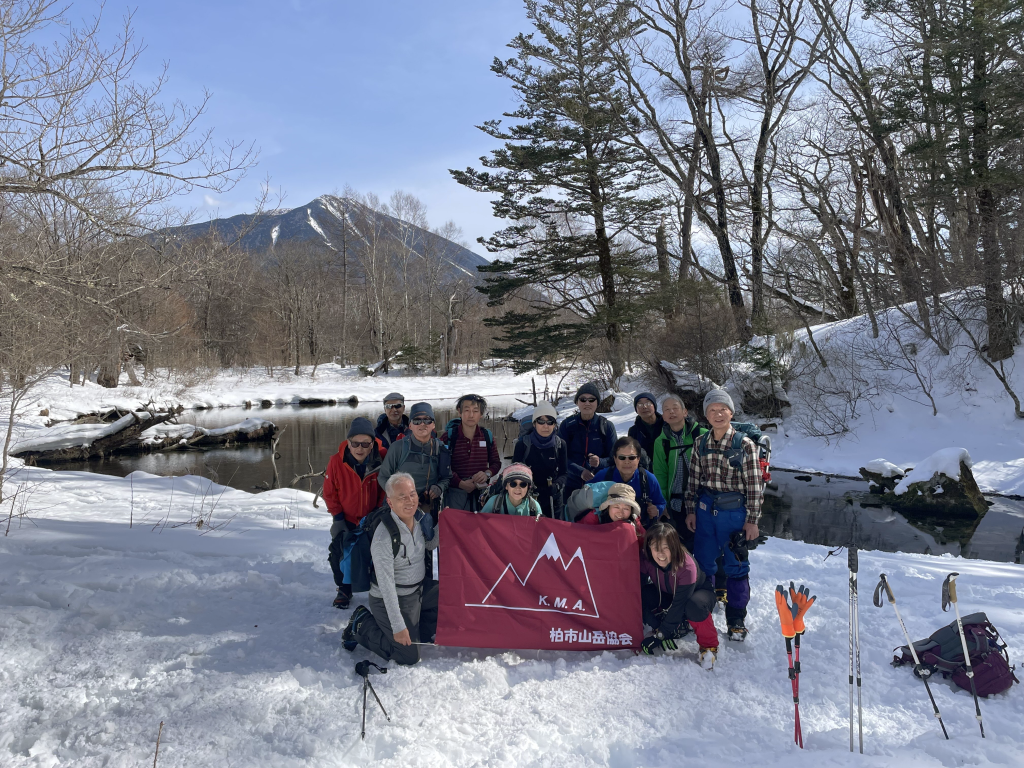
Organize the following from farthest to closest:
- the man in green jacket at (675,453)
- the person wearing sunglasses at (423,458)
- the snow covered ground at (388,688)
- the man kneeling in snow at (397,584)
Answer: the man in green jacket at (675,453) → the person wearing sunglasses at (423,458) → the man kneeling in snow at (397,584) → the snow covered ground at (388,688)

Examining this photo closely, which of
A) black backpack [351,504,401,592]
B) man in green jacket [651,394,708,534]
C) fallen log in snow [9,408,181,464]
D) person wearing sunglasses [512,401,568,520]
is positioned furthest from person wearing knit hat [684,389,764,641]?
fallen log in snow [9,408,181,464]

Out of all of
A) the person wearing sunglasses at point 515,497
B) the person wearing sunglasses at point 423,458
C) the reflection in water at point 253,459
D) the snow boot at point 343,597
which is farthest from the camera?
the reflection in water at point 253,459

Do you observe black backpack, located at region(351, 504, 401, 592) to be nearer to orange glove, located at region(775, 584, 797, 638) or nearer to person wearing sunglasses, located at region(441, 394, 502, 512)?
person wearing sunglasses, located at region(441, 394, 502, 512)

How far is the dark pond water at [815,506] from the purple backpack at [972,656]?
6366 millimetres

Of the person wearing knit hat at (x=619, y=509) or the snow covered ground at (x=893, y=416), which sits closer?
the person wearing knit hat at (x=619, y=509)

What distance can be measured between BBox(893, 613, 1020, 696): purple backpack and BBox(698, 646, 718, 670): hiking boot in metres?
1.31

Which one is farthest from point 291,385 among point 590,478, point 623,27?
point 590,478

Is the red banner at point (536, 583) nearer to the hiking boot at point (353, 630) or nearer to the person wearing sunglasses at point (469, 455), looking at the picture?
the hiking boot at point (353, 630)

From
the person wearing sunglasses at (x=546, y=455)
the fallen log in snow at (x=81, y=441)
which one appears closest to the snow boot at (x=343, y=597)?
the person wearing sunglasses at (x=546, y=455)

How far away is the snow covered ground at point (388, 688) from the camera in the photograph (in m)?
3.60

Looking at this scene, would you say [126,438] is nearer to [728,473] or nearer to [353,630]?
[353,630]

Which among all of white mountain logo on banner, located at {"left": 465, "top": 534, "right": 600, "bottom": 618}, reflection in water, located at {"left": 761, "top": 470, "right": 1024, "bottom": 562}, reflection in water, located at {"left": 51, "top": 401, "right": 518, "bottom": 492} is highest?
white mountain logo on banner, located at {"left": 465, "top": 534, "right": 600, "bottom": 618}

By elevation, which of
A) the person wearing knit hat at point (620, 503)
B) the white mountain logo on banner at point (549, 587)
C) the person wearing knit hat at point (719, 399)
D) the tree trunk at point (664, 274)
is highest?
the tree trunk at point (664, 274)

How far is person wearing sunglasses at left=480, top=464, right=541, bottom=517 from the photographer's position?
5242 millimetres
